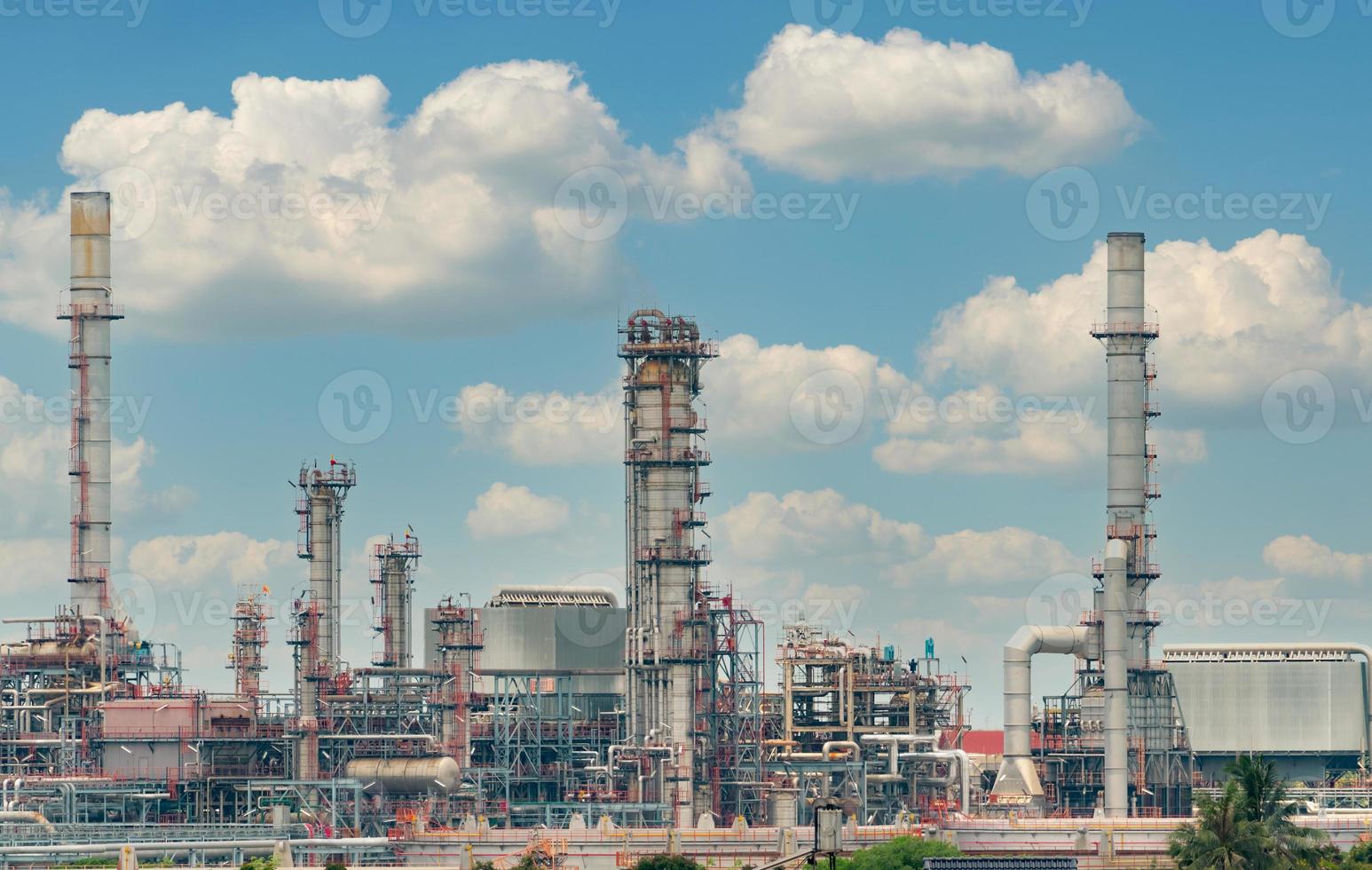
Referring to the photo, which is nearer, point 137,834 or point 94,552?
point 137,834

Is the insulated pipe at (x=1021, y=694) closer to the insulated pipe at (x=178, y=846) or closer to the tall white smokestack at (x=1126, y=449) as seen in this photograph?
the tall white smokestack at (x=1126, y=449)

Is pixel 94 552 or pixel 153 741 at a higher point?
pixel 94 552

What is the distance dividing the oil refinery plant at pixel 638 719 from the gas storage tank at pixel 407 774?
0.14m

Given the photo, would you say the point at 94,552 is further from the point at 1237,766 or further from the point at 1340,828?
the point at 1237,766

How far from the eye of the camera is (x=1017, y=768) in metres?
140

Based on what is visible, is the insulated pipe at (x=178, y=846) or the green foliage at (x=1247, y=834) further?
the insulated pipe at (x=178, y=846)

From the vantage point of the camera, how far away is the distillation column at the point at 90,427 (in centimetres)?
14850

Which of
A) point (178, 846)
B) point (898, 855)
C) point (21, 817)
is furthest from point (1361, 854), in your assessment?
point (21, 817)

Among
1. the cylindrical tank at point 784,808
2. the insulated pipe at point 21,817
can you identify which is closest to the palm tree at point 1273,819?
the cylindrical tank at point 784,808

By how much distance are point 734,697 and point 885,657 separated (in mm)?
12683

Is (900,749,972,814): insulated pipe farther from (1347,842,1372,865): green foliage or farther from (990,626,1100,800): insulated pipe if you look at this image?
(1347,842,1372,865): green foliage

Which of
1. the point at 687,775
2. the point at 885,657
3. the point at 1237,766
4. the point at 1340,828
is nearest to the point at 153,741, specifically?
the point at 687,775

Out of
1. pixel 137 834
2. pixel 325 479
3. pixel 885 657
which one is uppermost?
pixel 325 479

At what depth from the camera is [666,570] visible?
134500 mm
